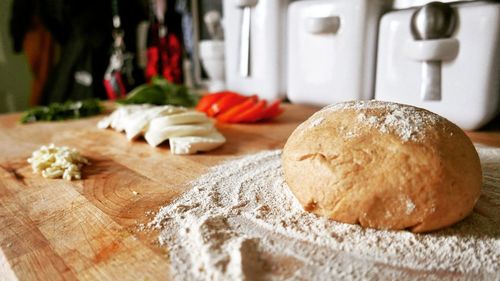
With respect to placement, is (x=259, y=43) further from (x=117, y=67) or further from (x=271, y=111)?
(x=117, y=67)

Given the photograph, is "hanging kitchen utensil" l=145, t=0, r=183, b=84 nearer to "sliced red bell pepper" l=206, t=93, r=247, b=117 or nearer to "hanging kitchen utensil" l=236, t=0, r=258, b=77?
"hanging kitchen utensil" l=236, t=0, r=258, b=77

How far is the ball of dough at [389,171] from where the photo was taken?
540 millimetres

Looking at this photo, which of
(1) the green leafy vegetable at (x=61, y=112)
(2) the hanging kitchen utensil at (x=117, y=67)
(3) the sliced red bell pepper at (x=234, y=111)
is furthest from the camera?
(2) the hanging kitchen utensil at (x=117, y=67)

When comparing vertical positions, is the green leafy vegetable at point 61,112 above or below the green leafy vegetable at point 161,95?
below

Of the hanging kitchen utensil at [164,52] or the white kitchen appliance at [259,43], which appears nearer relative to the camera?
the white kitchen appliance at [259,43]

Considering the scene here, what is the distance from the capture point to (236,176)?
82 cm

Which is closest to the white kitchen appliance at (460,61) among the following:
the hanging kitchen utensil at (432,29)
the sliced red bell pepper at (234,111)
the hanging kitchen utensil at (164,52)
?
the hanging kitchen utensil at (432,29)

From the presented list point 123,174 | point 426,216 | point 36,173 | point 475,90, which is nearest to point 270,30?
point 475,90

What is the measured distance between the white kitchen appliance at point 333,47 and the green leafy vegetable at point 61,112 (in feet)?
3.06

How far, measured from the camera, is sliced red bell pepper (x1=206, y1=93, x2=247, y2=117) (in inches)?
55.3

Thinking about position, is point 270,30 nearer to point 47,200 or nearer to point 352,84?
point 352,84

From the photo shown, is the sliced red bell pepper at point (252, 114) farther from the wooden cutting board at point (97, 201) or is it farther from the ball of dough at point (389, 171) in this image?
the ball of dough at point (389, 171)

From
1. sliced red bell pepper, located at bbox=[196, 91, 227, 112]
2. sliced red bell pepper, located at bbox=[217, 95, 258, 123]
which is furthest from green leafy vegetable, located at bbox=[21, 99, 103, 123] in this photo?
sliced red bell pepper, located at bbox=[217, 95, 258, 123]

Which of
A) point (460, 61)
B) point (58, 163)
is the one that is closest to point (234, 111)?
point (58, 163)
